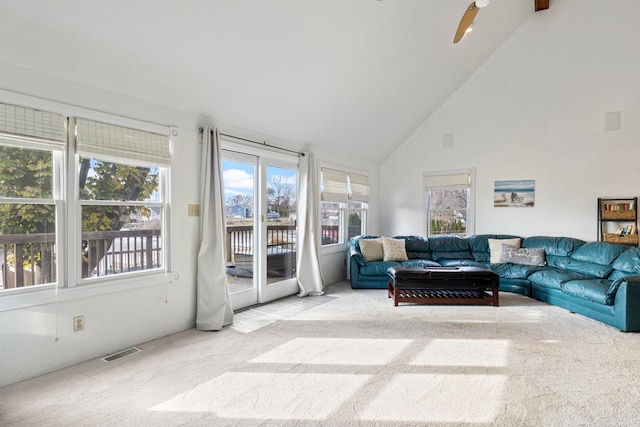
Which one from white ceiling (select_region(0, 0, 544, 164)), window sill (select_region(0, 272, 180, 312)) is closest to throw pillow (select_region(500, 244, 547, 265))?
white ceiling (select_region(0, 0, 544, 164))

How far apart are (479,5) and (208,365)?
3749 millimetres

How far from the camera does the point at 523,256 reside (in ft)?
18.4

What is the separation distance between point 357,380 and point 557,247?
457 cm

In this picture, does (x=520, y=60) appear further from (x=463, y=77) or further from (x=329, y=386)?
(x=329, y=386)

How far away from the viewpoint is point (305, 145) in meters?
5.48

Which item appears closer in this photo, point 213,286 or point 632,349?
point 632,349

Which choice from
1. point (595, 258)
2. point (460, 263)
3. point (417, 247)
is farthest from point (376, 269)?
point (595, 258)

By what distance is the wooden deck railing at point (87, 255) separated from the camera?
263 cm

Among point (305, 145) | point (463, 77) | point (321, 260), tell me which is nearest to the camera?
point (305, 145)

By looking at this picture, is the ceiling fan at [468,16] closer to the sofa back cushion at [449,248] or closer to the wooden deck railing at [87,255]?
the wooden deck railing at [87,255]

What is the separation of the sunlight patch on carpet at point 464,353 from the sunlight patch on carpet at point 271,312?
1743 millimetres

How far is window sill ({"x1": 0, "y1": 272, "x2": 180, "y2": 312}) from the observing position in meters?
2.57

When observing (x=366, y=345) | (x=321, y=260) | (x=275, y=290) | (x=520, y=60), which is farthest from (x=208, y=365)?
(x=520, y=60)

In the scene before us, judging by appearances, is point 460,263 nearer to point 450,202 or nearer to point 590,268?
point 450,202
